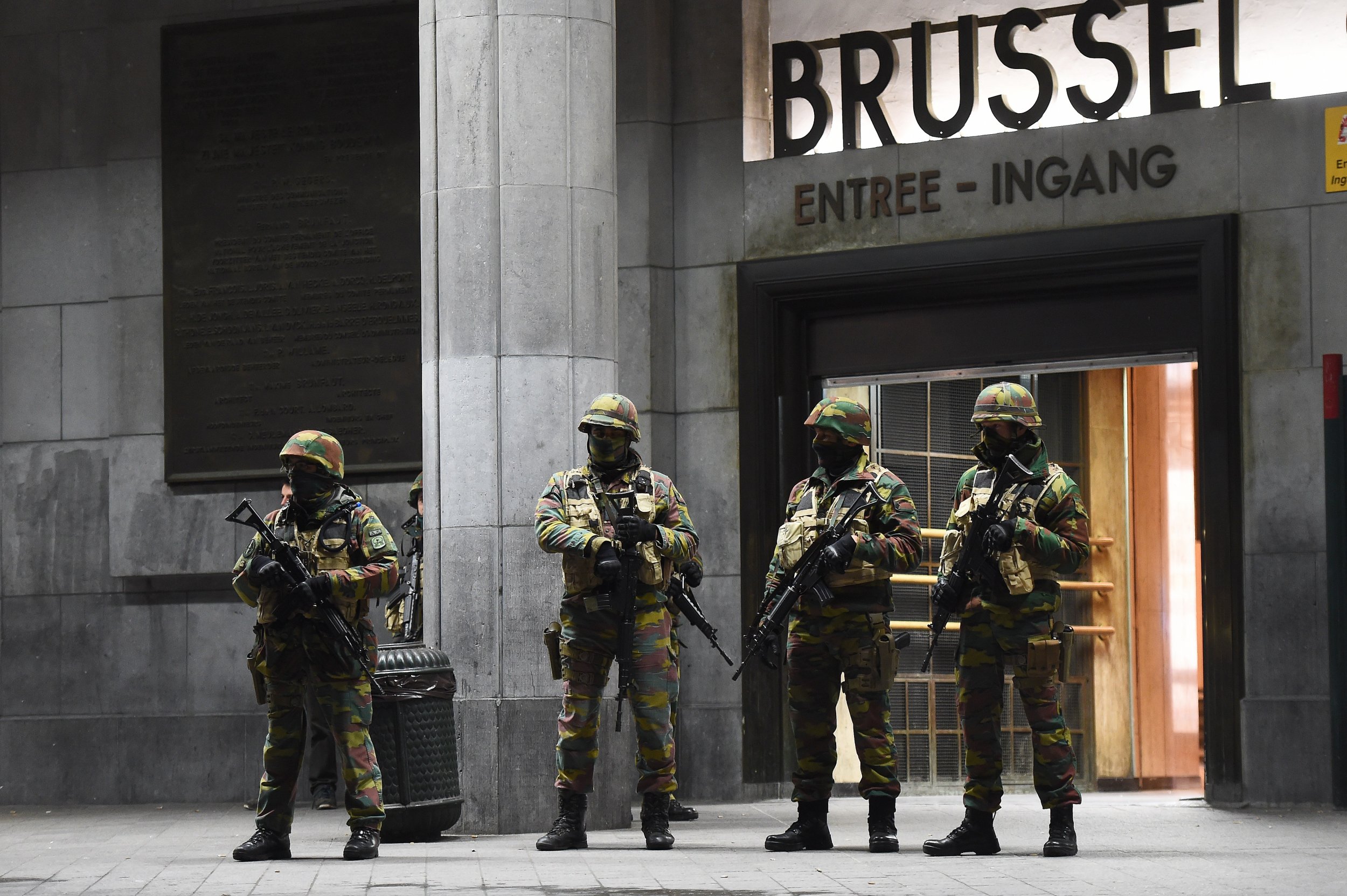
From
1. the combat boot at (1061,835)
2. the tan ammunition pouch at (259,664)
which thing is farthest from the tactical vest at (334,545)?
the combat boot at (1061,835)

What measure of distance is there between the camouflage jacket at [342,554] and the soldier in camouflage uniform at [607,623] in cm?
83

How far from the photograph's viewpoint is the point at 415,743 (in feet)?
33.8

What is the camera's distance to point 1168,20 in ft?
40.8

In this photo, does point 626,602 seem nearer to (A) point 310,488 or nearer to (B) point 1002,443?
(A) point 310,488

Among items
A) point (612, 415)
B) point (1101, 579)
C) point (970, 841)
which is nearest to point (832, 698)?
point (970, 841)

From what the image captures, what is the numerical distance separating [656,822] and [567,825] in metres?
0.46

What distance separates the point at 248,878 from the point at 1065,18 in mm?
7909

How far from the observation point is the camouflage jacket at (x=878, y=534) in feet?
30.4

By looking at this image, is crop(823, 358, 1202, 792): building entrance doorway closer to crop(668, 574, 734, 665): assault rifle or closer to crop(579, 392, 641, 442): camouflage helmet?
crop(668, 574, 734, 665): assault rifle

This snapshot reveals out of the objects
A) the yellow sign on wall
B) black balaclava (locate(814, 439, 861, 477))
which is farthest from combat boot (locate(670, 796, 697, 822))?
the yellow sign on wall

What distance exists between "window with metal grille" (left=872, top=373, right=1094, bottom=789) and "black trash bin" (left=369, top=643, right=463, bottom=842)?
438cm

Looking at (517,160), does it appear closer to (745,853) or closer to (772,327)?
(772,327)

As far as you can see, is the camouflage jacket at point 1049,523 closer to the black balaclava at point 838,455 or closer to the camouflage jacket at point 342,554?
the black balaclava at point 838,455

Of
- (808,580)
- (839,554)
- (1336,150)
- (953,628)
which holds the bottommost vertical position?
(953,628)
